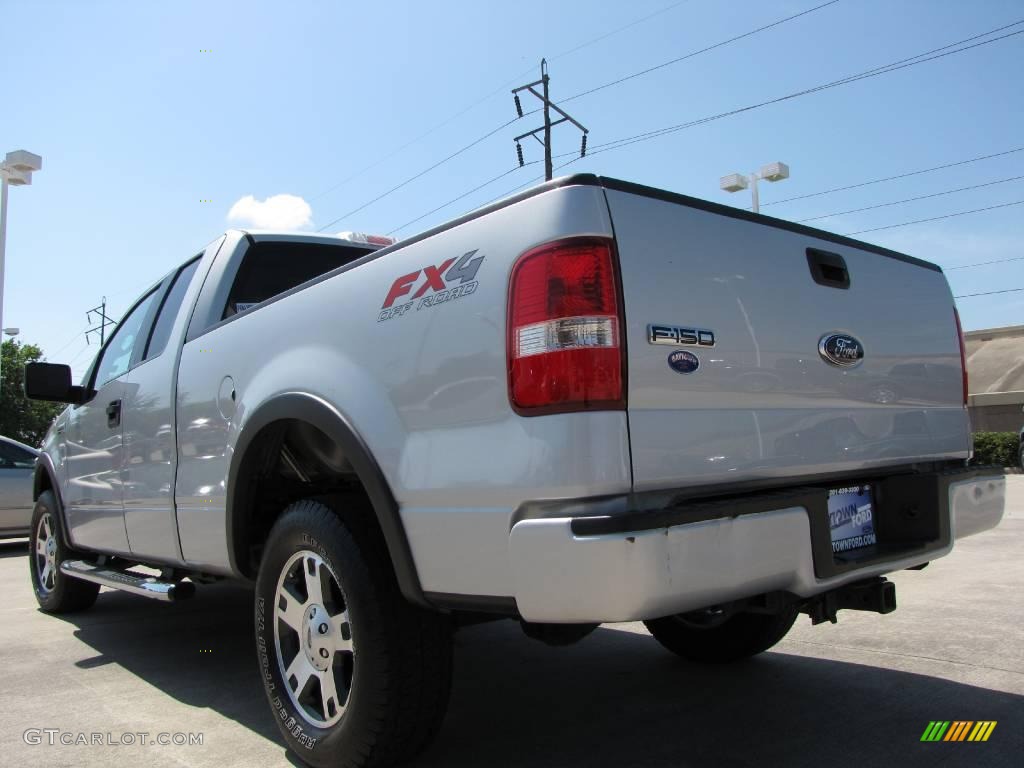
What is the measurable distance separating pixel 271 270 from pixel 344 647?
7.34 ft

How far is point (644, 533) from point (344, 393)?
1.12m

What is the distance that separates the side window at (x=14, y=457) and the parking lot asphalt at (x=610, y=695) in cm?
519

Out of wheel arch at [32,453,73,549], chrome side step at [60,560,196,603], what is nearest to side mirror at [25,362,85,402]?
wheel arch at [32,453,73,549]

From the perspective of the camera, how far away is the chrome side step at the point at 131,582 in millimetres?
3676

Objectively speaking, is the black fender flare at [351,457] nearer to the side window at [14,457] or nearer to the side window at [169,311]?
the side window at [169,311]

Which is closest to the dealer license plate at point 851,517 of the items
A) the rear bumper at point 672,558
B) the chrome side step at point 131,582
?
the rear bumper at point 672,558

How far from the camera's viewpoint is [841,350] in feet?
8.61

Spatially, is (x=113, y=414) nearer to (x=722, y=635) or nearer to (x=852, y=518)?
(x=722, y=635)

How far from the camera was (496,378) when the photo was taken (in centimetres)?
212

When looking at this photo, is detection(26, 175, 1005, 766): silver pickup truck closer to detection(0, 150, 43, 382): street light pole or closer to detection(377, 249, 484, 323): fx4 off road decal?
detection(377, 249, 484, 323): fx4 off road decal

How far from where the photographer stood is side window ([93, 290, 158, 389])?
470cm

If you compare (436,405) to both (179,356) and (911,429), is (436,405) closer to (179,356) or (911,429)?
(911,429)

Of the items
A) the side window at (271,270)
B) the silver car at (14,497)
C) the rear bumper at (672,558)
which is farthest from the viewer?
the silver car at (14,497)

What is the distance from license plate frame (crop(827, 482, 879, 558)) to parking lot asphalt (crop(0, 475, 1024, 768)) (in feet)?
2.31
